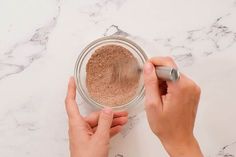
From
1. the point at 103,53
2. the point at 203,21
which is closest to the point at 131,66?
the point at 103,53

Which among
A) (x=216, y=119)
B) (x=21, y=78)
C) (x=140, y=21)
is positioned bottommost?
(x=216, y=119)

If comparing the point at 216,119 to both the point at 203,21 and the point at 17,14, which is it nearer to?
the point at 203,21

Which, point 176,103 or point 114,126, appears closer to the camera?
point 176,103

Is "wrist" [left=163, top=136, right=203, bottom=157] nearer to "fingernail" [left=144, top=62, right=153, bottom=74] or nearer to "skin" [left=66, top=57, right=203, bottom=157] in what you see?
"skin" [left=66, top=57, right=203, bottom=157]

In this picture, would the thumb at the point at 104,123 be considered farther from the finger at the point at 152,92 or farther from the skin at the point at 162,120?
the finger at the point at 152,92

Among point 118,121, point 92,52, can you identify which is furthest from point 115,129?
point 92,52

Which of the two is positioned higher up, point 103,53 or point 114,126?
point 103,53

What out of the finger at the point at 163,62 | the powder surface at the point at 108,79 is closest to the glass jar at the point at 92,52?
the powder surface at the point at 108,79

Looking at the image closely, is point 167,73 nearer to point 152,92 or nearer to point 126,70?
point 152,92
